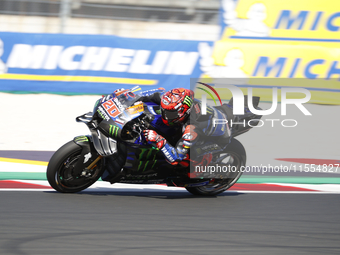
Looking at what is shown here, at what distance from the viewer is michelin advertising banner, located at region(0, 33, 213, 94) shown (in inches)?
460

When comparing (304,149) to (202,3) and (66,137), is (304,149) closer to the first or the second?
(66,137)

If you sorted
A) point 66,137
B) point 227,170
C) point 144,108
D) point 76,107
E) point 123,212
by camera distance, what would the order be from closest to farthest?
point 123,212 → point 144,108 → point 227,170 → point 66,137 → point 76,107

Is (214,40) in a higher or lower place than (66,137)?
higher

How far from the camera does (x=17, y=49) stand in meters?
11.7

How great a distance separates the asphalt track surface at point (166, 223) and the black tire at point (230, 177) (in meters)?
0.11

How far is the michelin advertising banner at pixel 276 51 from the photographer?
39.7 ft

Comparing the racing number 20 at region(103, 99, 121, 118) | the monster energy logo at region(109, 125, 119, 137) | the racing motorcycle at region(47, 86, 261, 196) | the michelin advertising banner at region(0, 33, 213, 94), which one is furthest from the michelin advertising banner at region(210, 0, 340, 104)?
the monster energy logo at region(109, 125, 119, 137)

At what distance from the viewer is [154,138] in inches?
207

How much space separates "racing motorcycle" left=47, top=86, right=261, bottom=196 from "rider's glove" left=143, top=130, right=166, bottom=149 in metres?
0.13

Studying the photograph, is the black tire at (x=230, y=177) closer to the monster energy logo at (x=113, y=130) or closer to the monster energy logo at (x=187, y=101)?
the monster energy logo at (x=187, y=101)

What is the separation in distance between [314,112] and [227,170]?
6.31 metres

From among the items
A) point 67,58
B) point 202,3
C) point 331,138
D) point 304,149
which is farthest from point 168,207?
point 202,3

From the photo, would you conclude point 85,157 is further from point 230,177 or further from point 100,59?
point 100,59

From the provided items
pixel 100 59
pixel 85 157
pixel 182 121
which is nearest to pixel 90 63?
pixel 100 59
